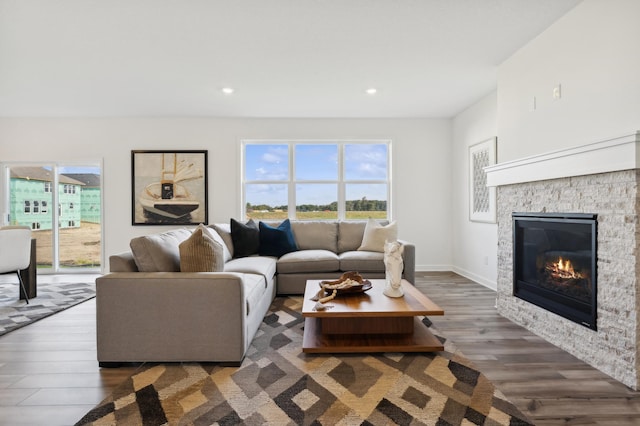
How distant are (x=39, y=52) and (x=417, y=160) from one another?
4.75 meters

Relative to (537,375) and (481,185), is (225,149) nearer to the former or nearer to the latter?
(481,185)

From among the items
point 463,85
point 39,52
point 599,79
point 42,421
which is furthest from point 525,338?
point 39,52

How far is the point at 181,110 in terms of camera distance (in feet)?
15.8

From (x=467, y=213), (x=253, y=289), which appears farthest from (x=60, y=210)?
(x=467, y=213)

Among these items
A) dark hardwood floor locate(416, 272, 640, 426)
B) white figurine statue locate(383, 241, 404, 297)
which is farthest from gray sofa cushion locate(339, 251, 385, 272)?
white figurine statue locate(383, 241, 404, 297)

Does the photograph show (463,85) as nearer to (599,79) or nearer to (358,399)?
(599,79)

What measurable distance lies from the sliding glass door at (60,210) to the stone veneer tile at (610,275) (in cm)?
593

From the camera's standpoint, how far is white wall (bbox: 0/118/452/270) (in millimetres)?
5156

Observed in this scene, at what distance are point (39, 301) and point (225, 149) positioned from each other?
9.80 ft

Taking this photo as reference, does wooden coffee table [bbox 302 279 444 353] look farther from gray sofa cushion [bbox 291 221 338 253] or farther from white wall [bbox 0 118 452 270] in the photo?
white wall [bbox 0 118 452 270]

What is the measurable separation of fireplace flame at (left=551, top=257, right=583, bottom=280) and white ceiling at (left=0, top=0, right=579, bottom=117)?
6.13ft

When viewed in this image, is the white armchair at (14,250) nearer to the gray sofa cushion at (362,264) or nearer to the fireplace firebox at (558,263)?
the gray sofa cushion at (362,264)

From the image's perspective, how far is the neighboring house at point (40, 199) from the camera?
206 inches

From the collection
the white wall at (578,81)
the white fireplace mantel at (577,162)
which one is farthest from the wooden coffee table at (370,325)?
the white wall at (578,81)
